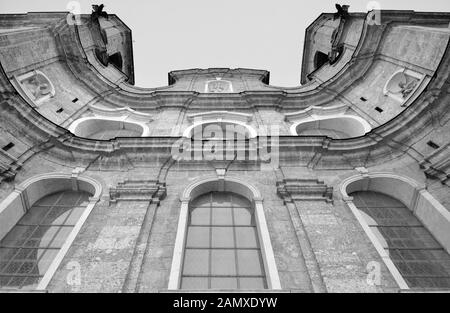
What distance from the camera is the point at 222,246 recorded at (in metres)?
10.2

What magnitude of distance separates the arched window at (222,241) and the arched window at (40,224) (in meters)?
2.84

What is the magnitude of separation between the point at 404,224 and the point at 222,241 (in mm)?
5501

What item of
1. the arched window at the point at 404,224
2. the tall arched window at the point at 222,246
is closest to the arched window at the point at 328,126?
the arched window at the point at 404,224

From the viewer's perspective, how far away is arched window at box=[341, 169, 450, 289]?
30.4 feet

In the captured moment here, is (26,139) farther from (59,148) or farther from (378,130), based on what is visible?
(378,130)

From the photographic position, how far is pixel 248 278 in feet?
29.6

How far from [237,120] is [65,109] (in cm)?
796

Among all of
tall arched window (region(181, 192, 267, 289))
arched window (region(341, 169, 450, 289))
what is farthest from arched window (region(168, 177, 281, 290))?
arched window (region(341, 169, 450, 289))

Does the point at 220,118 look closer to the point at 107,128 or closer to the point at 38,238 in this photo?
the point at 107,128

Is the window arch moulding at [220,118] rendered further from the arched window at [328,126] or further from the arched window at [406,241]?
the arched window at [406,241]

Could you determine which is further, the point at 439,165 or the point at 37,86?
the point at 37,86

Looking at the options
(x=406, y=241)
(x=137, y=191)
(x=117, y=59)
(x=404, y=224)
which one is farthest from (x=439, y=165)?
(x=117, y=59)

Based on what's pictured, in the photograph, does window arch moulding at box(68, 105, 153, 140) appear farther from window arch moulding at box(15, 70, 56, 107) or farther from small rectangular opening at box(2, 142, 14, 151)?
small rectangular opening at box(2, 142, 14, 151)
